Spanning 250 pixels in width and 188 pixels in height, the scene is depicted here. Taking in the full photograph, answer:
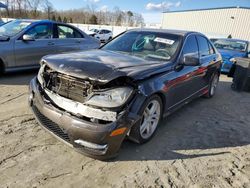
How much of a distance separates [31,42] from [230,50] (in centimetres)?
786

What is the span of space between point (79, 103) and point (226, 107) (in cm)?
409

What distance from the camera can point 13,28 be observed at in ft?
22.5

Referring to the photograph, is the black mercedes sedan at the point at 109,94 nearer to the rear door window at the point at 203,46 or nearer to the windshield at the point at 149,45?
the windshield at the point at 149,45

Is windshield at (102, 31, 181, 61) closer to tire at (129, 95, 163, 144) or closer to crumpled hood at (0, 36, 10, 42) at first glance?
tire at (129, 95, 163, 144)

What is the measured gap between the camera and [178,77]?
12.8 feet

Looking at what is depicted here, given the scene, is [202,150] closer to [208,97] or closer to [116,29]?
[208,97]

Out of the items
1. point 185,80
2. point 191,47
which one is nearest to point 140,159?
point 185,80

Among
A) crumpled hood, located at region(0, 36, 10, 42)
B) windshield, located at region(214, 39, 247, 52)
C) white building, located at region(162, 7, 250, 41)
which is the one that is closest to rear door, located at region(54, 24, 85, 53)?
crumpled hood, located at region(0, 36, 10, 42)

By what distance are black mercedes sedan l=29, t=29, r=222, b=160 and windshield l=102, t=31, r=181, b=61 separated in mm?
17

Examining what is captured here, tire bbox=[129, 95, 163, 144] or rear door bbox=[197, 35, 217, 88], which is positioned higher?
rear door bbox=[197, 35, 217, 88]

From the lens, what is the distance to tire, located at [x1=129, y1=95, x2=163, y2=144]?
304 cm

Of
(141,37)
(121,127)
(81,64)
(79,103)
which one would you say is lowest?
(121,127)

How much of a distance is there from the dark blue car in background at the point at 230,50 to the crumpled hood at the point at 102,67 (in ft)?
21.9

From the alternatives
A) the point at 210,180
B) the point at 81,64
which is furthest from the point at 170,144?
the point at 81,64
